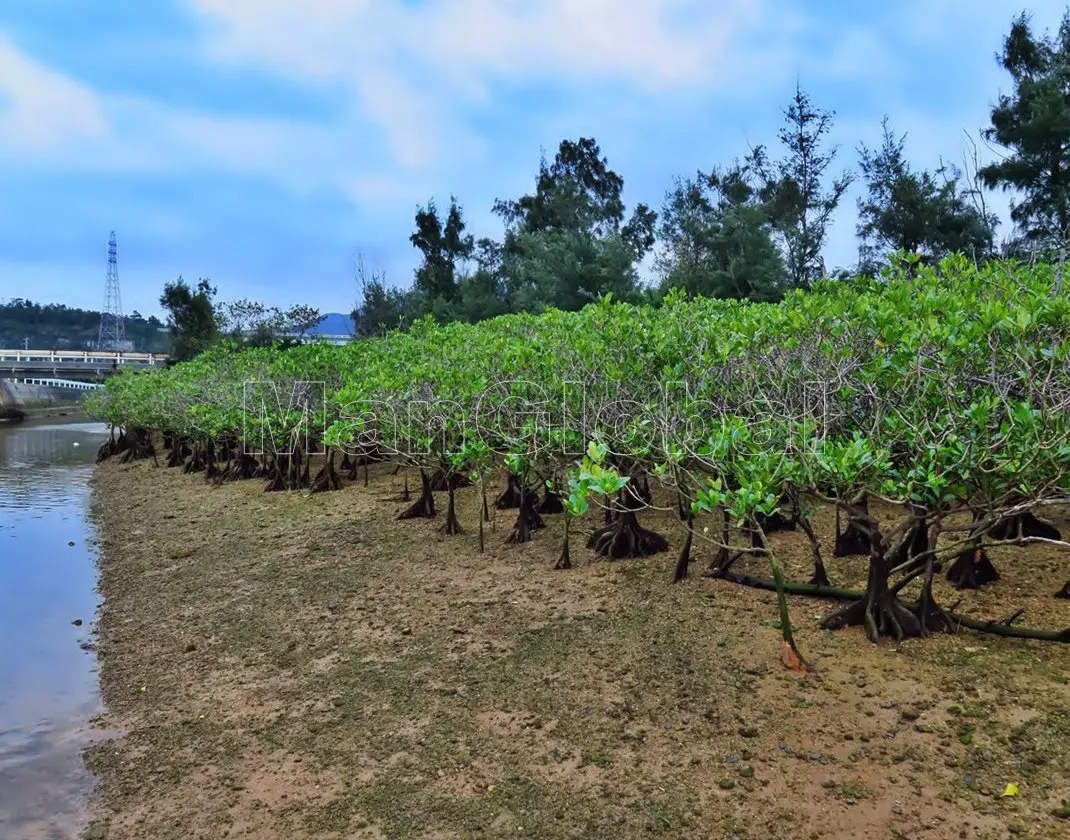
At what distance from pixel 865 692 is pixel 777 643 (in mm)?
761

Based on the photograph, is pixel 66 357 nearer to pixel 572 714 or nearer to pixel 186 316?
pixel 186 316

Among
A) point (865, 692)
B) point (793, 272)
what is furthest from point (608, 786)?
point (793, 272)

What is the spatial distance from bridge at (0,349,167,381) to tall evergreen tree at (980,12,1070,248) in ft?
155

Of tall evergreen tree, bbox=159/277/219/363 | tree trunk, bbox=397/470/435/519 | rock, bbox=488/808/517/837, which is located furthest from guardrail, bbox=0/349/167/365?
rock, bbox=488/808/517/837

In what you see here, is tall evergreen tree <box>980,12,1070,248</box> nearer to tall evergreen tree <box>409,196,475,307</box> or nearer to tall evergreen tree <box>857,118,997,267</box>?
tall evergreen tree <box>857,118,997,267</box>

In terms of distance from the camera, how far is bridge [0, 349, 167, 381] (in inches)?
2034

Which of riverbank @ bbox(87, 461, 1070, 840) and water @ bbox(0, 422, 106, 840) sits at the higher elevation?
riverbank @ bbox(87, 461, 1070, 840)

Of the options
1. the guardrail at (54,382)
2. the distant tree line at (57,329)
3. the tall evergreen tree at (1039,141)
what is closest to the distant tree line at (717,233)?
the tall evergreen tree at (1039,141)

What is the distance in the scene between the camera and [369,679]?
5375mm

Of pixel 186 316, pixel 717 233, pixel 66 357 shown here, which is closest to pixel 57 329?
pixel 66 357

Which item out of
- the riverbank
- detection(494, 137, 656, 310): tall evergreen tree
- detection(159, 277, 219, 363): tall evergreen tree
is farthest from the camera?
detection(159, 277, 219, 363): tall evergreen tree

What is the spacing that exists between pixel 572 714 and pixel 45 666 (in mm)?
4990

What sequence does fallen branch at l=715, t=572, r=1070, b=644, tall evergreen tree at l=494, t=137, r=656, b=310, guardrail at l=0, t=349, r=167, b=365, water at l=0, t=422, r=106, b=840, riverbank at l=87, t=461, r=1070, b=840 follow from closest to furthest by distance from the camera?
riverbank at l=87, t=461, r=1070, b=840
water at l=0, t=422, r=106, b=840
fallen branch at l=715, t=572, r=1070, b=644
tall evergreen tree at l=494, t=137, r=656, b=310
guardrail at l=0, t=349, r=167, b=365

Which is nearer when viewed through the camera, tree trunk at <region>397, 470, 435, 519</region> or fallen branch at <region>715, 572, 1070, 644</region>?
fallen branch at <region>715, 572, 1070, 644</region>
